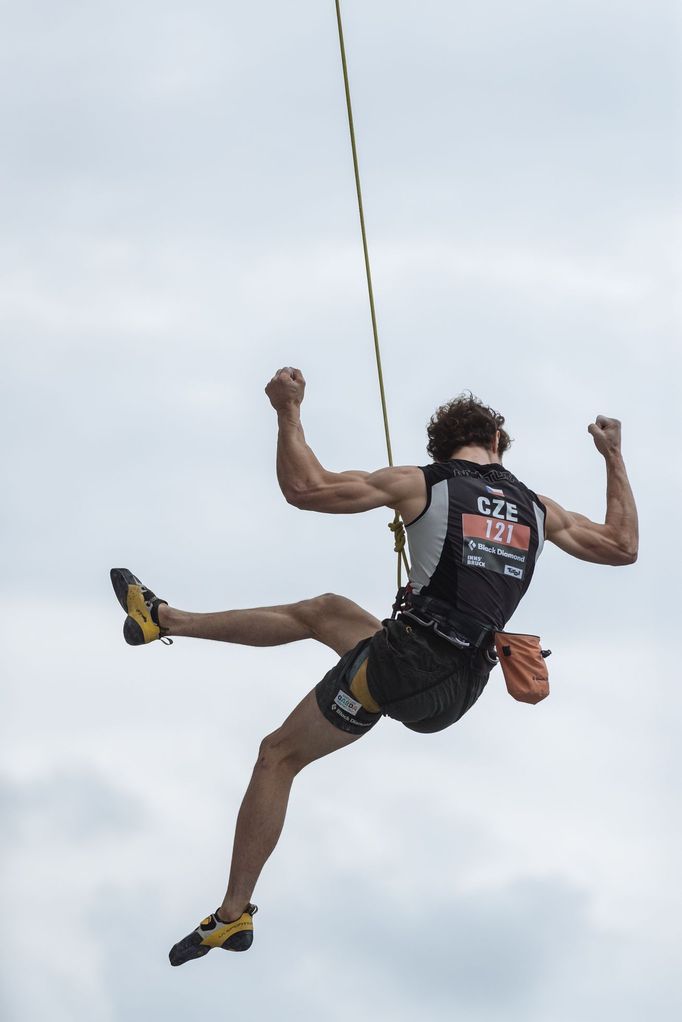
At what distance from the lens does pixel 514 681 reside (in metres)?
7.91

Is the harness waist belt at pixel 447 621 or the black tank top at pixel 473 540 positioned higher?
the black tank top at pixel 473 540

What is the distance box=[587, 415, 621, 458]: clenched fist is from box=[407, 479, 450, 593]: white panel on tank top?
4.25ft

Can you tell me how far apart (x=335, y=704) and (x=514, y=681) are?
33.3 inches

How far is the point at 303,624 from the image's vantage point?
327 inches

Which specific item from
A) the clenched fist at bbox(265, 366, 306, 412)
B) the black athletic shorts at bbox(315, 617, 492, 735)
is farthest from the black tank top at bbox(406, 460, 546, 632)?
the clenched fist at bbox(265, 366, 306, 412)

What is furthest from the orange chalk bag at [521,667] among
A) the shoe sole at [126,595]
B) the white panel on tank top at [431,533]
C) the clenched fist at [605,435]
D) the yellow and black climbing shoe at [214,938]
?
the shoe sole at [126,595]

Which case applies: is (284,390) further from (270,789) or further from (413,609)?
(270,789)

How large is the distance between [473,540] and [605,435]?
134 centimetres

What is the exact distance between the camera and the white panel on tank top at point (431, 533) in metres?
7.68

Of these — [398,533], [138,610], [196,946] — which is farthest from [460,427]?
[196,946]

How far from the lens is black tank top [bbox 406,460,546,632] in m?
7.70

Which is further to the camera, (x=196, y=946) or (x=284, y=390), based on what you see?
(x=196, y=946)

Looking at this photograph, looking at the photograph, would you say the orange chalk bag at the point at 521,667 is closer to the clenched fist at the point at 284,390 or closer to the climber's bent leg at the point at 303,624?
the climber's bent leg at the point at 303,624

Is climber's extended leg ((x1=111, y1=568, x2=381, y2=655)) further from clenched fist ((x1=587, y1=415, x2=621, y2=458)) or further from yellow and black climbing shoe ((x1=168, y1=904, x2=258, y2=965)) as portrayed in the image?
clenched fist ((x1=587, y1=415, x2=621, y2=458))
